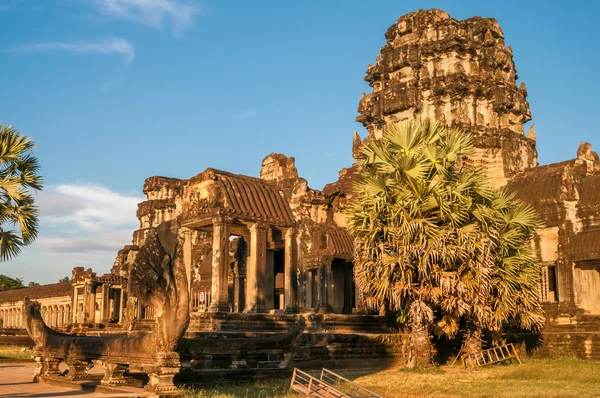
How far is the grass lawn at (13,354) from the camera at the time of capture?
27184 millimetres

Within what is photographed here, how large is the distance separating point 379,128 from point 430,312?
16804mm

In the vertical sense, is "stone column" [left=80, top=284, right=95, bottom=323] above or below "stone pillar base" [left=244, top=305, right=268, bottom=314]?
above

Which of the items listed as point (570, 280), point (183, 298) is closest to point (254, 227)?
point (570, 280)

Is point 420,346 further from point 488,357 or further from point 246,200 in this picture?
point 246,200

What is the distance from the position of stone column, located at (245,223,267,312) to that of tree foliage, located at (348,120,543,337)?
695cm

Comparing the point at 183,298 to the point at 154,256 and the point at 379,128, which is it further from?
the point at 379,128

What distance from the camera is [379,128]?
36.8 metres

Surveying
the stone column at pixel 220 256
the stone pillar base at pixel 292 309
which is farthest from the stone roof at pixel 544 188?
the stone column at pixel 220 256

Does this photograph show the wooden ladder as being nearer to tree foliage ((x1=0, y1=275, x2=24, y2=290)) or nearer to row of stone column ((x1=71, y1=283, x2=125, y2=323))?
row of stone column ((x1=71, y1=283, x2=125, y2=323))

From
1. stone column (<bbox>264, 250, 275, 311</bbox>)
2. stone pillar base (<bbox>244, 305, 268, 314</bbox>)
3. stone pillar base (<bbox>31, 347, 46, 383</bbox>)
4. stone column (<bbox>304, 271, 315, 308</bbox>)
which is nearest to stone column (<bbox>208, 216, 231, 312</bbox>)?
stone pillar base (<bbox>244, 305, 268, 314</bbox>)

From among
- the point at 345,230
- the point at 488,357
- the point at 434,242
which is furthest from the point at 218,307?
the point at 488,357

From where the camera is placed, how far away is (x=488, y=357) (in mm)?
23859

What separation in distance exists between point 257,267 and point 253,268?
18cm

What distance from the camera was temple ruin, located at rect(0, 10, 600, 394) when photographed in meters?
24.2
